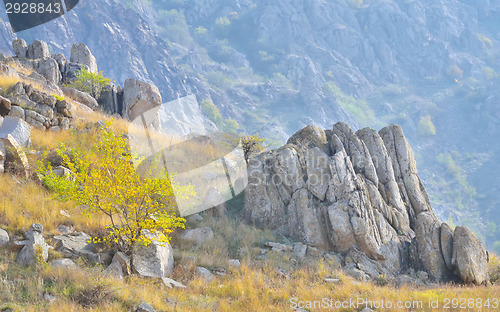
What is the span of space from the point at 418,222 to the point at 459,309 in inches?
248

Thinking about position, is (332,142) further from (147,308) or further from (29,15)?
(29,15)

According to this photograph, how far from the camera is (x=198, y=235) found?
13.2m

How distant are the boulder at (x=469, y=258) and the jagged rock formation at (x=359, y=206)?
35 millimetres

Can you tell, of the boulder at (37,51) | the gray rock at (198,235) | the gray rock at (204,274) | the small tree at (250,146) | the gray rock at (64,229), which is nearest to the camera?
the gray rock at (64,229)

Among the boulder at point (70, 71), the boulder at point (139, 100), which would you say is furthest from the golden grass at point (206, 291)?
the boulder at point (70, 71)

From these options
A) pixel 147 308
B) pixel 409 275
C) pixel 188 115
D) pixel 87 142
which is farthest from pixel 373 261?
pixel 188 115

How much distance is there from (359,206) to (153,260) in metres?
9.05

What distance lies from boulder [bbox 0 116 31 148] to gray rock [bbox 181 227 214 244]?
25.1 ft

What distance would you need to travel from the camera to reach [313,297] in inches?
385

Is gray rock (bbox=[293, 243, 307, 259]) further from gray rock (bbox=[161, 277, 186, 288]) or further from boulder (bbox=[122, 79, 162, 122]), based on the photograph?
boulder (bbox=[122, 79, 162, 122])

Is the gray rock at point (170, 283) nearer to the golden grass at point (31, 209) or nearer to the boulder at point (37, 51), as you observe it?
the golden grass at point (31, 209)

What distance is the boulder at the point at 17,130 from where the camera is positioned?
45.1ft

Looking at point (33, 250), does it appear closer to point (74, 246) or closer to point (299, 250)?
point (74, 246)

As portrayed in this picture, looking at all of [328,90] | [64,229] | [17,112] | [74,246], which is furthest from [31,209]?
[328,90]
